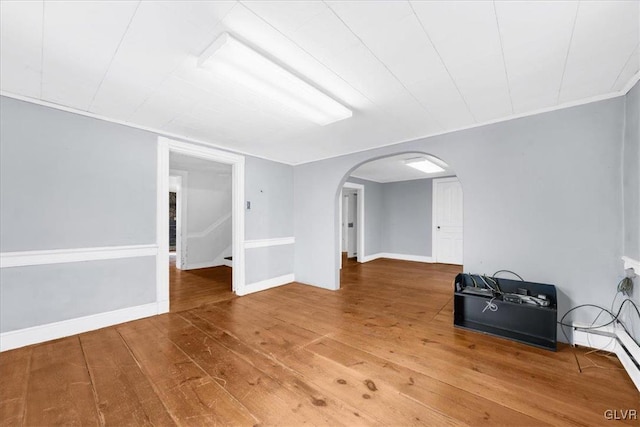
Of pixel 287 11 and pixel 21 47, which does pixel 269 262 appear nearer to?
pixel 21 47

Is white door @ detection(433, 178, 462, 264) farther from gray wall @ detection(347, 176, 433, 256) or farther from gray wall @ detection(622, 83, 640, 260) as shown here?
gray wall @ detection(622, 83, 640, 260)

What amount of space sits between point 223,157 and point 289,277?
251 cm

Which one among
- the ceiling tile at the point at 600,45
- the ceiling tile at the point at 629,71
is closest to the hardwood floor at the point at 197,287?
the ceiling tile at the point at 600,45

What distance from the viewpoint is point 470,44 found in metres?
1.62

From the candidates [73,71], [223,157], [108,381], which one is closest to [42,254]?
[108,381]

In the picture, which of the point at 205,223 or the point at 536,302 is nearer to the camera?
the point at 536,302

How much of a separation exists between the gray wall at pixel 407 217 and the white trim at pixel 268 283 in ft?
13.2

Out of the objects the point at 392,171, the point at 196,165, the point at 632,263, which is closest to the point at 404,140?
the point at 632,263

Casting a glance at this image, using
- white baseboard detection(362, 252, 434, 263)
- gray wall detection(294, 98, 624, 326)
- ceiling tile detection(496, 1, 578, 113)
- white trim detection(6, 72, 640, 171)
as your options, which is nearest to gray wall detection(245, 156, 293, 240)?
white trim detection(6, 72, 640, 171)

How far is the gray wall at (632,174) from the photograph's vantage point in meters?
2.00

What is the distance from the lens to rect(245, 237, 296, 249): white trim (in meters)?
4.21

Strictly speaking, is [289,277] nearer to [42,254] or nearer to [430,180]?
[42,254]

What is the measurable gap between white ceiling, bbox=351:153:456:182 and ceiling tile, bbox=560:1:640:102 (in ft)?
8.82

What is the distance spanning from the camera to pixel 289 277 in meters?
4.84
